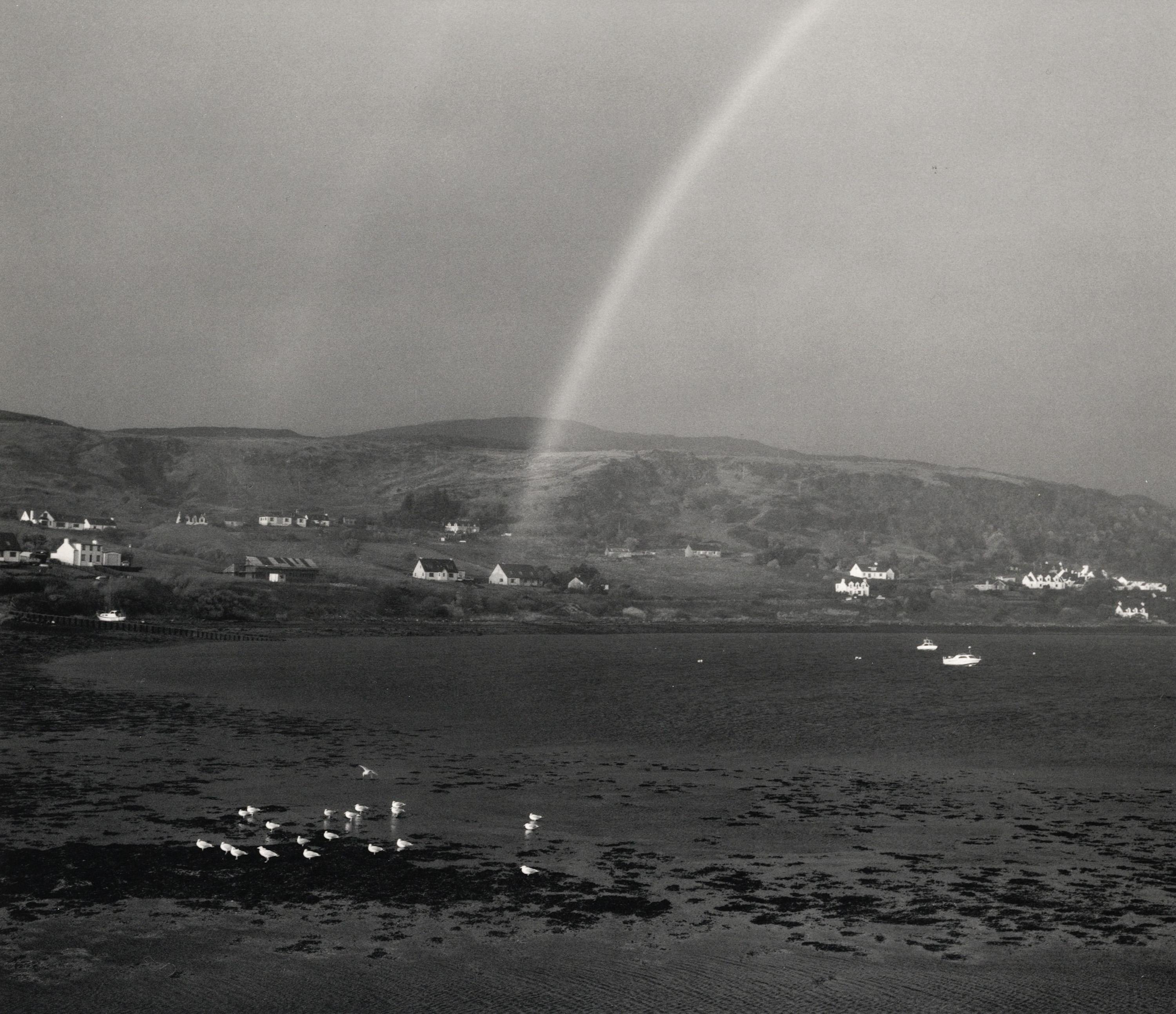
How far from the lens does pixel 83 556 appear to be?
104062mm

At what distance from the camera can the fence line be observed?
81.3m

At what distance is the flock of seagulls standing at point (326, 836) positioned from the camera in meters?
21.1

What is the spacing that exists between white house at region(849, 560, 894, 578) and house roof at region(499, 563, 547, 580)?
176 ft

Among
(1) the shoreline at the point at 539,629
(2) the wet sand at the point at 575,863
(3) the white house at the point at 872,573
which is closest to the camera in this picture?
(2) the wet sand at the point at 575,863

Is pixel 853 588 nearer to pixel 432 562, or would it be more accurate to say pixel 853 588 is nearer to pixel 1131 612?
pixel 1131 612

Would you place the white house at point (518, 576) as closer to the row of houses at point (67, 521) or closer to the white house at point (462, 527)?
the white house at point (462, 527)

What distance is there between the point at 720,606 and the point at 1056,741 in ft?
302

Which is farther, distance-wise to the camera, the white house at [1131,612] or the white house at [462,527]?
the white house at [1131,612]

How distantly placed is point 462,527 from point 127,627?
99.5m

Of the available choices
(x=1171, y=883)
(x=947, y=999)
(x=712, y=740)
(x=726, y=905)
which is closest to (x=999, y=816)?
Result: (x=1171, y=883)

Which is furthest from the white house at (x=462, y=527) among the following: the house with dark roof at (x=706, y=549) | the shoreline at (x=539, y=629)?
the shoreline at (x=539, y=629)

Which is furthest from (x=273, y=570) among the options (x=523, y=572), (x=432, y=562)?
(x=523, y=572)

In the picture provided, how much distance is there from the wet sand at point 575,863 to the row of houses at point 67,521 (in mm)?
83291

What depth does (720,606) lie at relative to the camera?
451 ft
